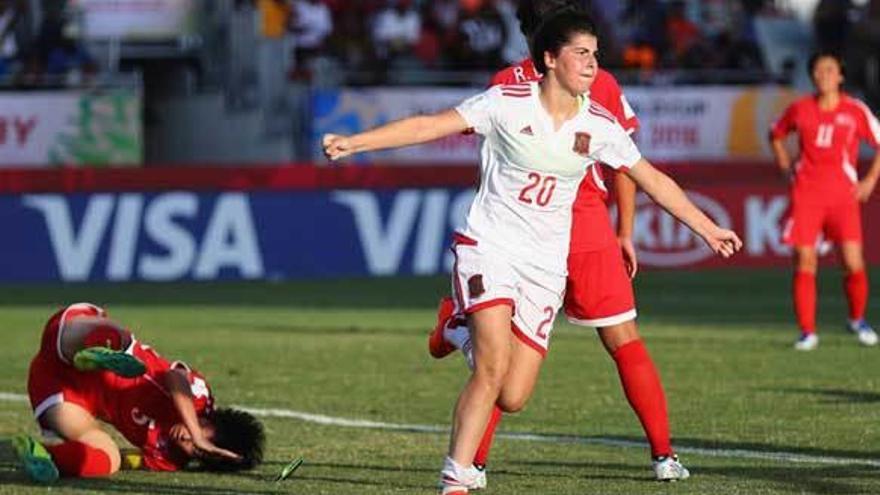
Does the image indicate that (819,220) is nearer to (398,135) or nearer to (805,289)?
(805,289)

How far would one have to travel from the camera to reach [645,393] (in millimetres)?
10773

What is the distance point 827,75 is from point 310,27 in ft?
52.0

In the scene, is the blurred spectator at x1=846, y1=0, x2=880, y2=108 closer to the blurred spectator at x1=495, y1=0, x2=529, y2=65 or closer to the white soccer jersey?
the blurred spectator at x1=495, y1=0, x2=529, y2=65

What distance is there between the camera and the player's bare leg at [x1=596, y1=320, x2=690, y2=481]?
35.2 feet

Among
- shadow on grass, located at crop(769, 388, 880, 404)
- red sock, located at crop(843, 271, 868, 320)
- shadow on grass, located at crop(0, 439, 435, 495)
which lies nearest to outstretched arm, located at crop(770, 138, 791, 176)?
red sock, located at crop(843, 271, 868, 320)

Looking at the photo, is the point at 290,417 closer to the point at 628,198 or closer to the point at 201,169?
the point at 628,198

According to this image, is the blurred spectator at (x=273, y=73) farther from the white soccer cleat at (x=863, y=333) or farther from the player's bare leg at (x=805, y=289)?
the player's bare leg at (x=805, y=289)

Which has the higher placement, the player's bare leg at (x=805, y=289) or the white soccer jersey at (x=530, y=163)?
the white soccer jersey at (x=530, y=163)

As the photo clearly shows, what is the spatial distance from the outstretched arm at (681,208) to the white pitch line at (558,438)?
2287 mm

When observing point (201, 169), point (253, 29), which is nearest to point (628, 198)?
point (201, 169)

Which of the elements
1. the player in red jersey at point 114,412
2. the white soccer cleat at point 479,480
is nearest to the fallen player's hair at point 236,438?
the player in red jersey at point 114,412

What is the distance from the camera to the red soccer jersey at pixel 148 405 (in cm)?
1098

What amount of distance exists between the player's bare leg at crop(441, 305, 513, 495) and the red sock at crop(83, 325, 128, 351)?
2170 millimetres

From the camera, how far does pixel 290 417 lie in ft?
45.2
